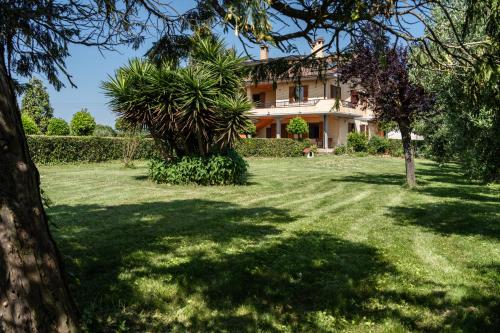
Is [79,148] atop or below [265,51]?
below

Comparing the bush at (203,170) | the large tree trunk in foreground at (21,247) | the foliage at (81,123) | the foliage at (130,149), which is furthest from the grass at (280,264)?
the foliage at (81,123)

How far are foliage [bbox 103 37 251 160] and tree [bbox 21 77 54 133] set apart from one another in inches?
1398

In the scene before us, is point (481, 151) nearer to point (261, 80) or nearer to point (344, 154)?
point (261, 80)

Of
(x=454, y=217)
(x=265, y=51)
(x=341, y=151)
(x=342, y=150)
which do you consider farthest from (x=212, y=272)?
(x=342, y=150)

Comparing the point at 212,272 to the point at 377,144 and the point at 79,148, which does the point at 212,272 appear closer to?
the point at 79,148

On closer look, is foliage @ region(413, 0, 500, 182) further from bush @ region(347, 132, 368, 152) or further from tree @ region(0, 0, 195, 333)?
bush @ region(347, 132, 368, 152)

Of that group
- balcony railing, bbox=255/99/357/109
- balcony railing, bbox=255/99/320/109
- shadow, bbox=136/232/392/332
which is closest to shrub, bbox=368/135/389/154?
balcony railing, bbox=255/99/357/109

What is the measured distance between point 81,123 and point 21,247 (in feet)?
99.7

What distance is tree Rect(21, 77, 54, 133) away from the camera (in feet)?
148

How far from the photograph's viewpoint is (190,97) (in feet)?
42.7

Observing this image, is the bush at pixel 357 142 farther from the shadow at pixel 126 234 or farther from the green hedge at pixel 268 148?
the shadow at pixel 126 234

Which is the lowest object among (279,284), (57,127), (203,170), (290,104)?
(279,284)

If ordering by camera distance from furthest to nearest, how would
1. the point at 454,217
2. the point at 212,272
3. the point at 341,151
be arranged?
the point at 341,151 < the point at 454,217 < the point at 212,272

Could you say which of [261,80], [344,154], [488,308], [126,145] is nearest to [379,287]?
[488,308]
